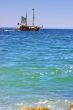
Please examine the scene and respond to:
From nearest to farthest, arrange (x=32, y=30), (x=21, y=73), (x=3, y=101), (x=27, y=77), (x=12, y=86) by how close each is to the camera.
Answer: (x=3, y=101) → (x=12, y=86) → (x=27, y=77) → (x=21, y=73) → (x=32, y=30)

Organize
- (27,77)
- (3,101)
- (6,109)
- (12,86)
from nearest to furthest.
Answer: (6,109) → (3,101) → (12,86) → (27,77)

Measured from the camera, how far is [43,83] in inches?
738

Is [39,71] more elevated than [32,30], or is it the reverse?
[39,71]

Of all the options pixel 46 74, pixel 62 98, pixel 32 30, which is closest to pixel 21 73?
pixel 46 74

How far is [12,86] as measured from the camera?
17797mm

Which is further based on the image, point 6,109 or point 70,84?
point 70,84

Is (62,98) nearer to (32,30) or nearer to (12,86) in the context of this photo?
(12,86)

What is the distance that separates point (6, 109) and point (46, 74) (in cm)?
857

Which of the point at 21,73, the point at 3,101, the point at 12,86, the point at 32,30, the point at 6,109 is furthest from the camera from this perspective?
the point at 32,30

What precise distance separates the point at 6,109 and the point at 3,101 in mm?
1317

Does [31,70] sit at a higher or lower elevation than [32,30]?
higher

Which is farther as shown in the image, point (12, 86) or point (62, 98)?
point (12, 86)

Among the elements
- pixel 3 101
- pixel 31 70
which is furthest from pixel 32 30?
pixel 3 101

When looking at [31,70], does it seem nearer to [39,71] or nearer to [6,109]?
[39,71]
